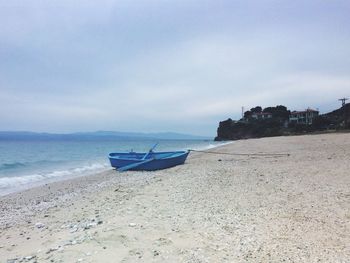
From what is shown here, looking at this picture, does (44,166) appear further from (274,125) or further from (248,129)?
(248,129)

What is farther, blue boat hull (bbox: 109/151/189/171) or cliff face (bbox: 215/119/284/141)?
cliff face (bbox: 215/119/284/141)

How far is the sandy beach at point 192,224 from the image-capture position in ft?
17.2

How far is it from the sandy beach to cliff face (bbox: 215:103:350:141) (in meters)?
67.5

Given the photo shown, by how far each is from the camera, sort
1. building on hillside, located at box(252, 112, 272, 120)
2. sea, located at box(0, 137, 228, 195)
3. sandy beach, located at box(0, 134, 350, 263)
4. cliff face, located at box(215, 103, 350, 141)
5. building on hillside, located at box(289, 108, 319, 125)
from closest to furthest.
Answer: sandy beach, located at box(0, 134, 350, 263) → sea, located at box(0, 137, 228, 195) → cliff face, located at box(215, 103, 350, 141) → building on hillside, located at box(289, 108, 319, 125) → building on hillside, located at box(252, 112, 272, 120)

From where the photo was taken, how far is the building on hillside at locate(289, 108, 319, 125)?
99.6 meters

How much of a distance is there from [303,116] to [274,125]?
33.4 feet

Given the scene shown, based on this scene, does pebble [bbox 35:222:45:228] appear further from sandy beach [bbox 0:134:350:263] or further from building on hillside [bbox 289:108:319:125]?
building on hillside [bbox 289:108:319:125]

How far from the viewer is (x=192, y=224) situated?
6.79 meters

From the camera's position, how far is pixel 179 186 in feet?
39.1

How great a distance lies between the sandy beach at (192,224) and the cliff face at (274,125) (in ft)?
222

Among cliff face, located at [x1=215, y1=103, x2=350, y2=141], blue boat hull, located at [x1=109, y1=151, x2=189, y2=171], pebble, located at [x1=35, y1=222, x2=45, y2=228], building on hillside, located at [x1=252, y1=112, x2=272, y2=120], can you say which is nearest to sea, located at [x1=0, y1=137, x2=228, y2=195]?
blue boat hull, located at [x1=109, y1=151, x2=189, y2=171]

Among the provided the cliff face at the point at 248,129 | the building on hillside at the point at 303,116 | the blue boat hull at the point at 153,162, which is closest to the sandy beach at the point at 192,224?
the blue boat hull at the point at 153,162

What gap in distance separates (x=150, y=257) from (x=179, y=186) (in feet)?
22.2

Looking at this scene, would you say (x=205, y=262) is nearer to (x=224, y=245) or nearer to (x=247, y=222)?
(x=224, y=245)
